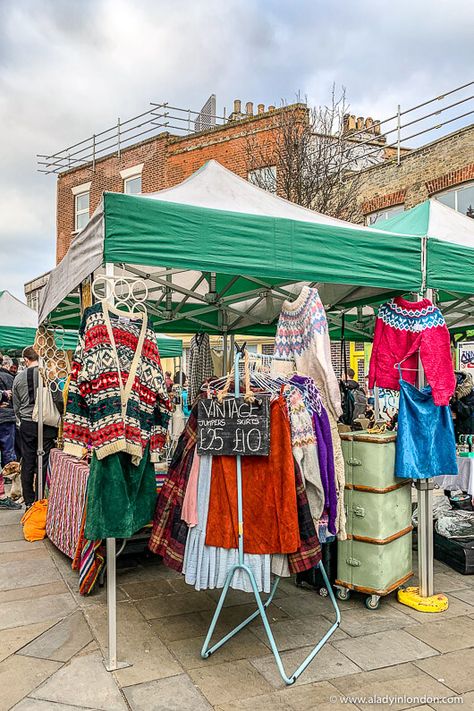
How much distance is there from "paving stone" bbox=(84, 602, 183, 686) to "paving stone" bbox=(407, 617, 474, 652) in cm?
155

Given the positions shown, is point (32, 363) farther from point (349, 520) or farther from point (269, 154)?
point (269, 154)

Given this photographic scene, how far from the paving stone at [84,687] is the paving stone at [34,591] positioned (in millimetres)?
1207

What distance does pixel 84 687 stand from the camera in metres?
3.09

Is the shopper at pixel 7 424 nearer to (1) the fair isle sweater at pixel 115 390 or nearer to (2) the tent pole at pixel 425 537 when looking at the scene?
(1) the fair isle sweater at pixel 115 390

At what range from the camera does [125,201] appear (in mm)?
3279

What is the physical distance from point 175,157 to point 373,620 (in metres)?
16.2

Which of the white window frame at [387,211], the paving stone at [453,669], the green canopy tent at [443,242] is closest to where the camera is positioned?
the paving stone at [453,669]

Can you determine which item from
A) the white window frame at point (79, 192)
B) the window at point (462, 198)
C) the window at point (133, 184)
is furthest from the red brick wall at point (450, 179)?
the white window frame at point (79, 192)

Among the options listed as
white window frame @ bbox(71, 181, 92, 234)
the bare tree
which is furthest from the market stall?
white window frame @ bbox(71, 181, 92, 234)

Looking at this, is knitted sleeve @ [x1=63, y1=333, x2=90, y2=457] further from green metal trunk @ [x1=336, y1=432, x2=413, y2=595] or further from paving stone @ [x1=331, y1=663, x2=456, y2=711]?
paving stone @ [x1=331, y1=663, x2=456, y2=711]

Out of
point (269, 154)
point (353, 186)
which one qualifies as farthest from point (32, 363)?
point (269, 154)

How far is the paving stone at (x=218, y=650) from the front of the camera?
11.0ft

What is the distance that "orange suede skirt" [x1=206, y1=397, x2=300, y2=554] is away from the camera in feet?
10.7

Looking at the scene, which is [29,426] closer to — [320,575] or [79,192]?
[320,575]
